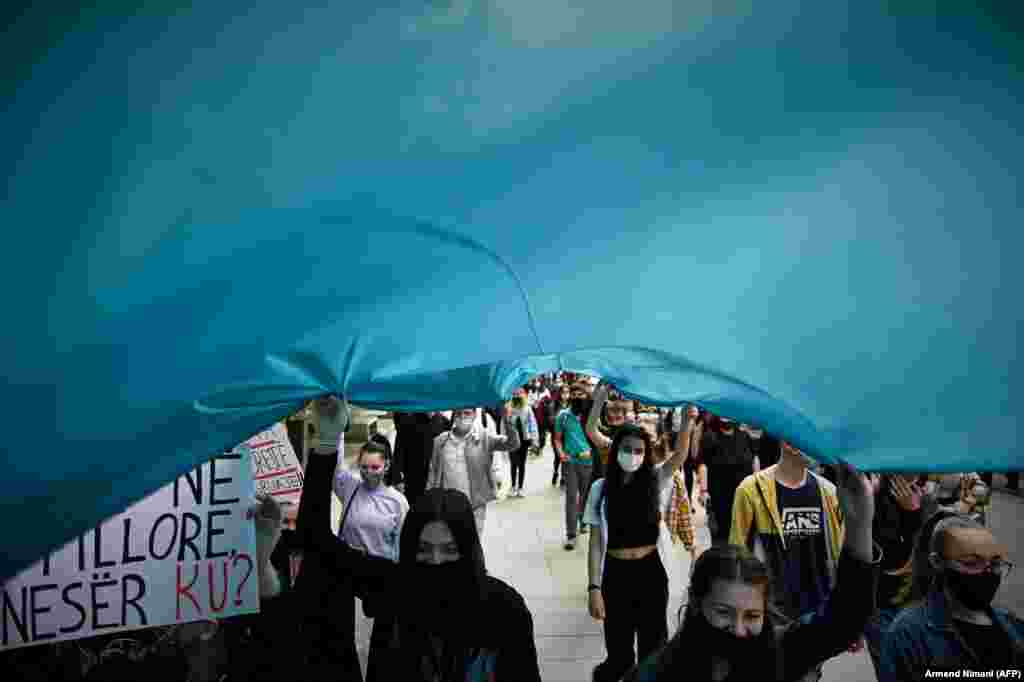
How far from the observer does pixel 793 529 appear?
394 centimetres

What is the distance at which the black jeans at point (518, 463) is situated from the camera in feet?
40.4

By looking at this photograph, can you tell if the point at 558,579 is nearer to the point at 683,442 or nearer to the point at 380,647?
the point at 683,442

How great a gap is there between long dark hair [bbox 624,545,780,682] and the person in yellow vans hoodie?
139cm

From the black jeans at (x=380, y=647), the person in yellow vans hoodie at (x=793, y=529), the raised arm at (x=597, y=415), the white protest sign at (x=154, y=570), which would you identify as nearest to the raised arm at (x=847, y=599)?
the person in yellow vans hoodie at (x=793, y=529)

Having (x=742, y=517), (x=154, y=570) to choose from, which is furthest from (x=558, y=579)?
(x=154, y=570)

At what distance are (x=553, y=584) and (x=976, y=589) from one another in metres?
5.03

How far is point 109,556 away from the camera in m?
2.94

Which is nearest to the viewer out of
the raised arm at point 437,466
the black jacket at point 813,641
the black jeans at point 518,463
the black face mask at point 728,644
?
the black jacket at point 813,641

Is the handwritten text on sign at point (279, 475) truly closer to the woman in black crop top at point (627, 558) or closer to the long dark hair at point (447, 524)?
the long dark hair at point (447, 524)

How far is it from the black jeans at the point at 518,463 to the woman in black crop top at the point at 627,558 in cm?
745

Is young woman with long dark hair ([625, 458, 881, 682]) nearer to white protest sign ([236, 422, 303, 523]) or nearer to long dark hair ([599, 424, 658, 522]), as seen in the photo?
long dark hair ([599, 424, 658, 522])

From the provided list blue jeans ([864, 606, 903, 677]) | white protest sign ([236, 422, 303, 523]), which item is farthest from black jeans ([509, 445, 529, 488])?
blue jeans ([864, 606, 903, 677])

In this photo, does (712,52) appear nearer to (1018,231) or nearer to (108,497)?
(1018,231)

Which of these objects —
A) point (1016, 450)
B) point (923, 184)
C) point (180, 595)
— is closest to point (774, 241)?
point (923, 184)
